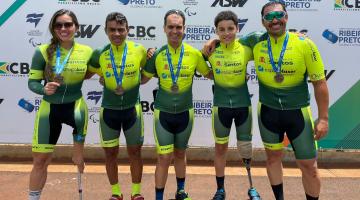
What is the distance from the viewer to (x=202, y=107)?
611cm

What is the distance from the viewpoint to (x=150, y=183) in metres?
5.22

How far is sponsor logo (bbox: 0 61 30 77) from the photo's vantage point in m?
6.02

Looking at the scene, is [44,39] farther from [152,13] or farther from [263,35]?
[263,35]

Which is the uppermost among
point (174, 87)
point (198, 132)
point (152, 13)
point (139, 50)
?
point (152, 13)

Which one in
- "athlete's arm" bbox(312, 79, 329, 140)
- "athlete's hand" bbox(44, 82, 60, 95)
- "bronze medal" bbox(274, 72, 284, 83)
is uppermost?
"bronze medal" bbox(274, 72, 284, 83)

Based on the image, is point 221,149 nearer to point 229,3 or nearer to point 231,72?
point 231,72

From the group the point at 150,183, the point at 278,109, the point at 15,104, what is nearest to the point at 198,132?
the point at 150,183

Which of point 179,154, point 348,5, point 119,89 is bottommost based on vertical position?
point 179,154

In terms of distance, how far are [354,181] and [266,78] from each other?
106 inches

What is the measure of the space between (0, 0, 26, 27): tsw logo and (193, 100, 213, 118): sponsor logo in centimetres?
315

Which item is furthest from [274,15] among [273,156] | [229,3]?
[229,3]

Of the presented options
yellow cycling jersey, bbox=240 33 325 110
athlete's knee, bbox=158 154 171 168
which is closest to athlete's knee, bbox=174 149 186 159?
athlete's knee, bbox=158 154 171 168

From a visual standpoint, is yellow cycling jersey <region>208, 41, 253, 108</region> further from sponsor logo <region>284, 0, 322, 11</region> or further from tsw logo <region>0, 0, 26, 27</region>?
tsw logo <region>0, 0, 26, 27</region>

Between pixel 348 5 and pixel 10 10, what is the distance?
17.2 ft
